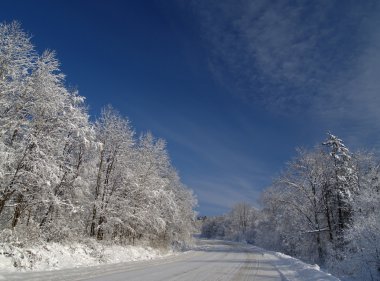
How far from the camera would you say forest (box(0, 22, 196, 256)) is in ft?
52.7

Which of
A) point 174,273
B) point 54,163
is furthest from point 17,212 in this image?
point 174,273

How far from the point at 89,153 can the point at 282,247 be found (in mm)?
44673

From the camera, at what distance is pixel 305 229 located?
38.3 m

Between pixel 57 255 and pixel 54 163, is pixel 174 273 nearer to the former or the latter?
pixel 57 255

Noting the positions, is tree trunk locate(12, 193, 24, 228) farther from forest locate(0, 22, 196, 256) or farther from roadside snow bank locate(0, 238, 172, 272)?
roadside snow bank locate(0, 238, 172, 272)

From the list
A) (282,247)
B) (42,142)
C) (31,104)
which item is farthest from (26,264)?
(282,247)

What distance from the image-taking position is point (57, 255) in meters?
16.5

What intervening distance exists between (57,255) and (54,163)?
466 centimetres

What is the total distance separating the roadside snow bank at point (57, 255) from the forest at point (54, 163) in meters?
0.66

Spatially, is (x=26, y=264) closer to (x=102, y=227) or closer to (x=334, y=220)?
(x=102, y=227)

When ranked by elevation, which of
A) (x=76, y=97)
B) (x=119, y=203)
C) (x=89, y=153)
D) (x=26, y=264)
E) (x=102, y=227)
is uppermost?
(x=76, y=97)

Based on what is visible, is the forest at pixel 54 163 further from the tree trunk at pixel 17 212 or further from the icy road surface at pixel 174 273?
the icy road surface at pixel 174 273

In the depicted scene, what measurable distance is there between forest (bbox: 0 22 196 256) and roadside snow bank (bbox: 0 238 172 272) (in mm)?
659

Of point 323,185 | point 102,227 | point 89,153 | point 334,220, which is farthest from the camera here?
point 334,220
